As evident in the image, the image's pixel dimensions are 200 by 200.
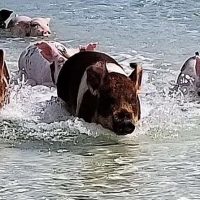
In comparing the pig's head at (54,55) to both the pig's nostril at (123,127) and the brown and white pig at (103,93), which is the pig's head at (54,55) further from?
the pig's nostril at (123,127)

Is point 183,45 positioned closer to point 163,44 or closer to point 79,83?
point 163,44

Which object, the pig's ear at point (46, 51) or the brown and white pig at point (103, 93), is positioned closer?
the brown and white pig at point (103, 93)

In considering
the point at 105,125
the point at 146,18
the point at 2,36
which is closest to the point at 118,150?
the point at 105,125

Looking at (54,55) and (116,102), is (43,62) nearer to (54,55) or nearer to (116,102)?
(54,55)

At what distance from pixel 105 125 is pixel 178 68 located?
8.57ft

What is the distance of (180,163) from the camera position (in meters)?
4.00

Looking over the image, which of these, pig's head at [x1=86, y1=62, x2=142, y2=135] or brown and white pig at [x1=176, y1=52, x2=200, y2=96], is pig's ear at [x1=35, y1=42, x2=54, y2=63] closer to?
brown and white pig at [x1=176, y1=52, x2=200, y2=96]

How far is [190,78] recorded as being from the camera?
604 centimetres

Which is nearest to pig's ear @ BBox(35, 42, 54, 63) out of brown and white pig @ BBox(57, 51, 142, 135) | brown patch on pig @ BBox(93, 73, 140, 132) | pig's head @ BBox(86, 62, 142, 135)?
brown and white pig @ BBox(57, 51, 142, 135)

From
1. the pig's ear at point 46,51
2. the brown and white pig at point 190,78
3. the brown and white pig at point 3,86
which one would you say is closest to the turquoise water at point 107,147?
the brown and white pig at point 3,86

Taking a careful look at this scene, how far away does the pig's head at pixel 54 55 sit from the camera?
6.33m

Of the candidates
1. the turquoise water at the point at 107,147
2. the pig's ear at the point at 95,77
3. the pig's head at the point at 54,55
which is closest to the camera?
the turquoise water at the point at 107,147

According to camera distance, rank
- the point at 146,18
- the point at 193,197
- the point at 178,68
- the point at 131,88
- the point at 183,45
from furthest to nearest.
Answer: the point at 146,18
the point at 183,45
the point at 178,68
the point at 131,88
the point at 193,197

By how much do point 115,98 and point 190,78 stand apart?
1615 mm
